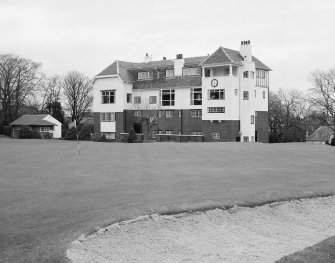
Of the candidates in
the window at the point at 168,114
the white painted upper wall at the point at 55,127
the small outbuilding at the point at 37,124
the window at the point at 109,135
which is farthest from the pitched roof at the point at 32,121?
the window at the point at 168,114

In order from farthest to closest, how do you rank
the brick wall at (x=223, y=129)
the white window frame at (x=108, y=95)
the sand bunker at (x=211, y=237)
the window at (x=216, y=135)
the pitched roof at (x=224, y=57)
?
the white window frame at (x=108, y=95), the window at (x=216, y=135), the brick wall at (x=223, y=129), the pitched roof at (x=224, y=57), the sand bunker at (x=211, y=237)

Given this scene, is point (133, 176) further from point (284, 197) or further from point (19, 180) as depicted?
point (284, 197)

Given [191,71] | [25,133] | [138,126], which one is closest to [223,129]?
[191,71]

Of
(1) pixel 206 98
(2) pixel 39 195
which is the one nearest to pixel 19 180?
(2) pixel 39 195

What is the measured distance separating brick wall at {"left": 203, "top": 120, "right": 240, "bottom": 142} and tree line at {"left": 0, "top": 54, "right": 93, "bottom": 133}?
42.7 m

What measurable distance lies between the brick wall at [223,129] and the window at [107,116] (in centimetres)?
1780

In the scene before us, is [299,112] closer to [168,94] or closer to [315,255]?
[168,94]

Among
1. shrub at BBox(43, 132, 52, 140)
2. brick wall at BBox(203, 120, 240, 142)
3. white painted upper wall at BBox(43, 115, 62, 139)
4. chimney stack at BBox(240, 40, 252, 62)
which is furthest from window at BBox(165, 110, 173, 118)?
white painted upper wall at BBox(43, 115, 62, 139)

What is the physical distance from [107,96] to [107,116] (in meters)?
3.48

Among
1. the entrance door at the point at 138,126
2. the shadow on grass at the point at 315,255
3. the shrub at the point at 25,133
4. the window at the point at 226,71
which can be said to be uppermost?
the window at the point at 226,71

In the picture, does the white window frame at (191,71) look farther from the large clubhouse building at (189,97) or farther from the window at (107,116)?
the window at (107,116)

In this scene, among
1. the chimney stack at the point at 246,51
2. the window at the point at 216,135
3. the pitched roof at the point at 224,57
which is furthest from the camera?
the chimney stack at the point at 246,51

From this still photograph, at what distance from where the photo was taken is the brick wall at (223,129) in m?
67.9

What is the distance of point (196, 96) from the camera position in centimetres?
7312
